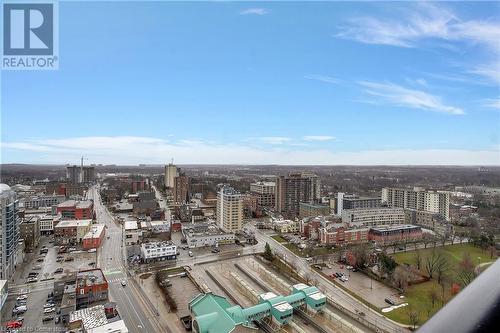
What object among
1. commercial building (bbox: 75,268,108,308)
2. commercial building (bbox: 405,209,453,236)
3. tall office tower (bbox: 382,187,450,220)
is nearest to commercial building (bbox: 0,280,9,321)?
commercial building (bbox: 75,268,108,308)

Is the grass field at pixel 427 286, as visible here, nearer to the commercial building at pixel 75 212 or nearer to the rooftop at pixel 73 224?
the rooftop at pixel 73 224

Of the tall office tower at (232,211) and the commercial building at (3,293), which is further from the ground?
the tall office tower at (232,211)

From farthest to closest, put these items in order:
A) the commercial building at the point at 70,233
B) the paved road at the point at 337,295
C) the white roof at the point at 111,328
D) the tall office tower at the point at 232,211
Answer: the tall office tower at the point at 232,211
the commercial building at the point at 70,233
the paved road at the point at 337,295
the white roof at the point at 111,328

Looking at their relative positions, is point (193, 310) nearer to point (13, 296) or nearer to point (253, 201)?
point (13, 296)

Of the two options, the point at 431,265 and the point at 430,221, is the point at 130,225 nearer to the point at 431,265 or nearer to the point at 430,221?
the point at 431,265

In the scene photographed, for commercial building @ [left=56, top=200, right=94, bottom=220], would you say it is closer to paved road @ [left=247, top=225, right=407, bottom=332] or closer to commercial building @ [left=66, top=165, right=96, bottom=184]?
paved road @ [left=247, top=225, right=407, bottom=332]

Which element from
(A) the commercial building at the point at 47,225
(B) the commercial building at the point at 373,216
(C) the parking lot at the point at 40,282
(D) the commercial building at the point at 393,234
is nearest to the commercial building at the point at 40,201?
(A) the commercial building at the point at 47,225

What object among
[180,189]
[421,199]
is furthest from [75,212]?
[421,199]
